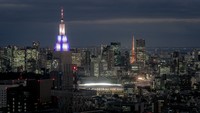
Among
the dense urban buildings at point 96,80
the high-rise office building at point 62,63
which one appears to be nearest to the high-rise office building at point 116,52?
the dense urban buildings at point 96,80

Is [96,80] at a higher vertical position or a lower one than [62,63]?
lower

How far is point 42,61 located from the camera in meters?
37.3

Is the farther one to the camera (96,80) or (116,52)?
(116,52)

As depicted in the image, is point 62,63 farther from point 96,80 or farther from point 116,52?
point 116,52

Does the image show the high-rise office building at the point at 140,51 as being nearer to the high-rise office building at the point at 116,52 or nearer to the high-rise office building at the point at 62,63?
the high-rise office building at the point at 116,52

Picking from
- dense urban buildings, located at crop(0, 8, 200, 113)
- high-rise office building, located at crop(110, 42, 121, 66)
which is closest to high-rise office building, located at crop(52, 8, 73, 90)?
dense urban buildings, located at crop(0, 8, 200, 113)

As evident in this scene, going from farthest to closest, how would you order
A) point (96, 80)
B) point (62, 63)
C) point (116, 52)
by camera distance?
point (116, 52) → point (96, 80) → point (62, 63)

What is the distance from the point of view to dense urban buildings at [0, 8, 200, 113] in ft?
71.3

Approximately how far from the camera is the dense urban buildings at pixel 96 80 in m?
21.7

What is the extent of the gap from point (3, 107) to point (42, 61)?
1649 centimetres

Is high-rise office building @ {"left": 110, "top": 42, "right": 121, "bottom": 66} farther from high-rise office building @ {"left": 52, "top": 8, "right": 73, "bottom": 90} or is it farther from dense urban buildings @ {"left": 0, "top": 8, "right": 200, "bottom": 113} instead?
high-rise office building @ {"left": 52, "top": 8, "right": 73, "bottom": 90}

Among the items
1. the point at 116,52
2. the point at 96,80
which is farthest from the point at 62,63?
the point at 116,52

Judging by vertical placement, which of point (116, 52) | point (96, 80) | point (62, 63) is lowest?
point (96, 80)

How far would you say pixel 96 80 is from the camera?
37.5 meters
